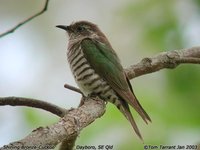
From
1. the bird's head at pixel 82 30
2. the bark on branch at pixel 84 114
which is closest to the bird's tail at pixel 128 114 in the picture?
the bark on branch at pixel 84 114

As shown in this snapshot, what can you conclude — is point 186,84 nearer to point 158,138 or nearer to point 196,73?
point 196,73

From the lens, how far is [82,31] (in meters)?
6.08

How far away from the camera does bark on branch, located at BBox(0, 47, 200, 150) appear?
2854 millimetres

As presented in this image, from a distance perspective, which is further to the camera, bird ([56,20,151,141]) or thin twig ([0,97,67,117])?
bird ([56,20,151,141])

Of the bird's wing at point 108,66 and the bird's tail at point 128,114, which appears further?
the bird's wing at point 108,66

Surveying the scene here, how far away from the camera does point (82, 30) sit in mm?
6086

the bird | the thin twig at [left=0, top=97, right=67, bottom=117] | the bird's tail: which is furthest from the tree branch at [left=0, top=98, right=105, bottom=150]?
the bird

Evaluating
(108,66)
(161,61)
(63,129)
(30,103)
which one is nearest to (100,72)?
Result: (108,66)

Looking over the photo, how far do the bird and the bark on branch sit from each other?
0.20 meters

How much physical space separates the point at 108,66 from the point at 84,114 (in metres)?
1.72

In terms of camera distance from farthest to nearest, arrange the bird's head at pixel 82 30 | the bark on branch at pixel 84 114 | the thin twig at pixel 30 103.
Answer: the bird's head at pixel 82 30
the thin twig at pixel 30 103
the bark on branch at pixel 84 114

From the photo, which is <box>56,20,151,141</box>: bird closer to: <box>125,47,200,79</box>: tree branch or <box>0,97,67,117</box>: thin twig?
<box>125,47,200,79</box>: tree branch

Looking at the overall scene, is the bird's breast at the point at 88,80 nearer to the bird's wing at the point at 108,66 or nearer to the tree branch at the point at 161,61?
the bird's wing at the point at 108,66

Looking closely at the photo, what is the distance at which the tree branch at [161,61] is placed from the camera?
4.74 m
